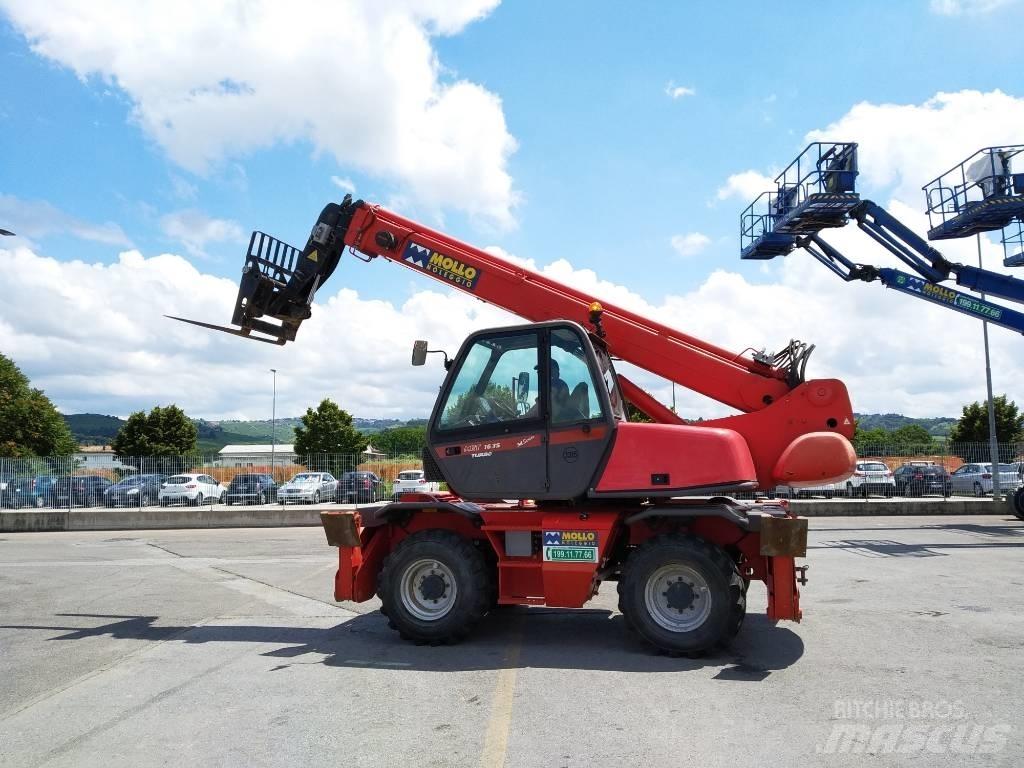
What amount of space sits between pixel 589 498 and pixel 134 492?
22089mm

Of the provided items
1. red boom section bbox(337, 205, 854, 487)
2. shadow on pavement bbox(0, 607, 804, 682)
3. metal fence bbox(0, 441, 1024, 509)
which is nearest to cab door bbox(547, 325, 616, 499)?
red boom section bbox(337, 205, 854, 487)

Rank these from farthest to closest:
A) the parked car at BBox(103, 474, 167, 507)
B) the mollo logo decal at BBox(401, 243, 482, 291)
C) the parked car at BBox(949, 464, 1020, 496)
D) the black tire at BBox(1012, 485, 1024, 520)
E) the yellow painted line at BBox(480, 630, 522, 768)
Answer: the parked car at BBox(949, 464, 1020, 496) → the parked car at BBox(103, 474, 167, 507) → the black tire at BBox(1012, 485, 1024, 520) → the mollo logo decal at BBox(401, 243, 482, 291) → the yellow painted line at BBox(480, 630, 522, 768)

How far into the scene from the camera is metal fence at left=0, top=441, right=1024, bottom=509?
81.4 ft

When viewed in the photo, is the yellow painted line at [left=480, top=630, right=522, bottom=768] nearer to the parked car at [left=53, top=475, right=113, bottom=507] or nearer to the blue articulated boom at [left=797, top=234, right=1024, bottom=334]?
the blue articulated boom at [left=797, top=234, right=1024, bottom=334]

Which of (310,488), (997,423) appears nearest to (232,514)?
(310,488)

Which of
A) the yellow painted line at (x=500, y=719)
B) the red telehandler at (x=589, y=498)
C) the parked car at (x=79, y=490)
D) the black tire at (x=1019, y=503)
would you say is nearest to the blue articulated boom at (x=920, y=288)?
the black tire at (x=1019, y=503)

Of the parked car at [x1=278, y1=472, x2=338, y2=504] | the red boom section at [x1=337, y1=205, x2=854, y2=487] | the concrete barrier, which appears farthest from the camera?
the parked car at [x1=278, y1=472, x2=338, y2=504]

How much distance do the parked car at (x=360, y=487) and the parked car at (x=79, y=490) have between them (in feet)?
26.0

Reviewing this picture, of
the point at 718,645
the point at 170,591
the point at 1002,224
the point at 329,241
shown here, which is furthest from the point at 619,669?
the point at 1002,224

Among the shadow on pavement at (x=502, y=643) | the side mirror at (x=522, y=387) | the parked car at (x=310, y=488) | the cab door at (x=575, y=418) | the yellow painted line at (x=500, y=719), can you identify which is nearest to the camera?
the yellow painted line at (x=500, y=719)

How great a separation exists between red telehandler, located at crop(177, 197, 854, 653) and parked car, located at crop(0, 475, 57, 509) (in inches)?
862

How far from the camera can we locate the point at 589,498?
283 inches

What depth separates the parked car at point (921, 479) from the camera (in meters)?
24.9

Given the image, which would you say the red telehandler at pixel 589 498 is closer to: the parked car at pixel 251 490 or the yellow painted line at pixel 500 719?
the yellow painted line at pixel 500 719
